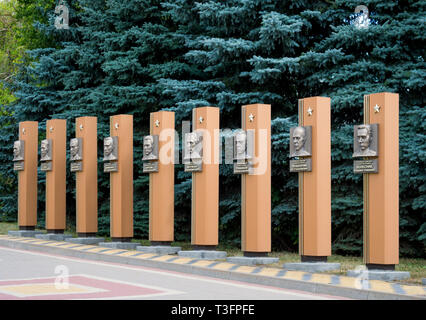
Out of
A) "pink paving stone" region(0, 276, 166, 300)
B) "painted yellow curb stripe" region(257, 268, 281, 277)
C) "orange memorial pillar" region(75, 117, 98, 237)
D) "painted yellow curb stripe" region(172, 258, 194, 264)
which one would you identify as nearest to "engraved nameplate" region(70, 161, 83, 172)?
"orange memorial pillar" region(75, 117, 98, 237)

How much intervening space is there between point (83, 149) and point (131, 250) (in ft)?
11.8

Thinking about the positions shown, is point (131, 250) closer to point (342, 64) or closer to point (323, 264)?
point (323, 264)

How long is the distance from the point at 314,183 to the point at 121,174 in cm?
637

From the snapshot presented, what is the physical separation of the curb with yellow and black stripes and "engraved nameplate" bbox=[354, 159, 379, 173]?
2.04 meters

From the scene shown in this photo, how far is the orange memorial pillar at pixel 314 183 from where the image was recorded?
44.4 feet

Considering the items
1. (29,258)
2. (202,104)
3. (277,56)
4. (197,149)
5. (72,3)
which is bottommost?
(29,258)

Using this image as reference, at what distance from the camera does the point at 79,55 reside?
25.8 metres

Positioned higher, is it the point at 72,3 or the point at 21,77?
the point at 72,3

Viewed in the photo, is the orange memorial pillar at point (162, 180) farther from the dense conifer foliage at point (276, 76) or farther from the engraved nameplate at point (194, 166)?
the dense conifer foliage at point (276, 76)

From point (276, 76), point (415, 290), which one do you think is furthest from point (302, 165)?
point (276, 76)

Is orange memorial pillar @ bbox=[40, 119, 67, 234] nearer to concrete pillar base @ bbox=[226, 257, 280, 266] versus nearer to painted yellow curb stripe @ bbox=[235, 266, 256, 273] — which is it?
concrete pillar base @ bbox=[226, 257, 280, 266]
